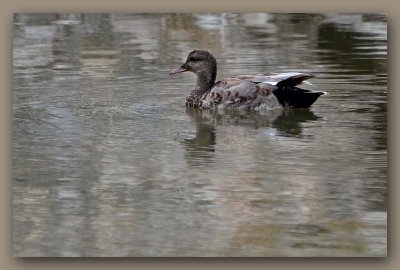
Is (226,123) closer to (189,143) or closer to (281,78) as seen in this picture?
(281,78)

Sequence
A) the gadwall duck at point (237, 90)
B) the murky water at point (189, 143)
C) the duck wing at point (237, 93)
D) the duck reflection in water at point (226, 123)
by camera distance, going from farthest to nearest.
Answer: the duck wing at point (237, 93) → the gadwall duck at point (237, 90) → the duck reflection in water at point (226, 123) → the murky water at point (189, 143)

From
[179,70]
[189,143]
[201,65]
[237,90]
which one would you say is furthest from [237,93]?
[189,143]

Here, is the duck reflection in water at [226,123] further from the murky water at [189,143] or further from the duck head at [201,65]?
the duck head at [201,65]

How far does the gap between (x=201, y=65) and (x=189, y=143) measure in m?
0.93

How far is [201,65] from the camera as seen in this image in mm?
10492

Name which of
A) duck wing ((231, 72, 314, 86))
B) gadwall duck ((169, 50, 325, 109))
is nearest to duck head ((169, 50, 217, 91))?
gadwall duck ((169, 50, 325, 109))

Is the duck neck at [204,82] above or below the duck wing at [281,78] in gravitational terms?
below

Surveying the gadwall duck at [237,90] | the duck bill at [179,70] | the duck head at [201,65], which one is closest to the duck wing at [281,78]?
the gadwall duck at [237,90]

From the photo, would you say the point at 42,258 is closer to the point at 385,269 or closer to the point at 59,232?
the point at 59,232

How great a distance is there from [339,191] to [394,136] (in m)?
0.45

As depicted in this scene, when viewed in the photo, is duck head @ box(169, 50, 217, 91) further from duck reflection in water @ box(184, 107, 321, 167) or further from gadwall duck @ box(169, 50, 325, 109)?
duck reflection in water @ box(184, 107, 321, 167)

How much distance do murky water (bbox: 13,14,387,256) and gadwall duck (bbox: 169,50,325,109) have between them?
7cm

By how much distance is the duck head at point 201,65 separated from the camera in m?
10.4

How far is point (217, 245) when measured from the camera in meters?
8.74
